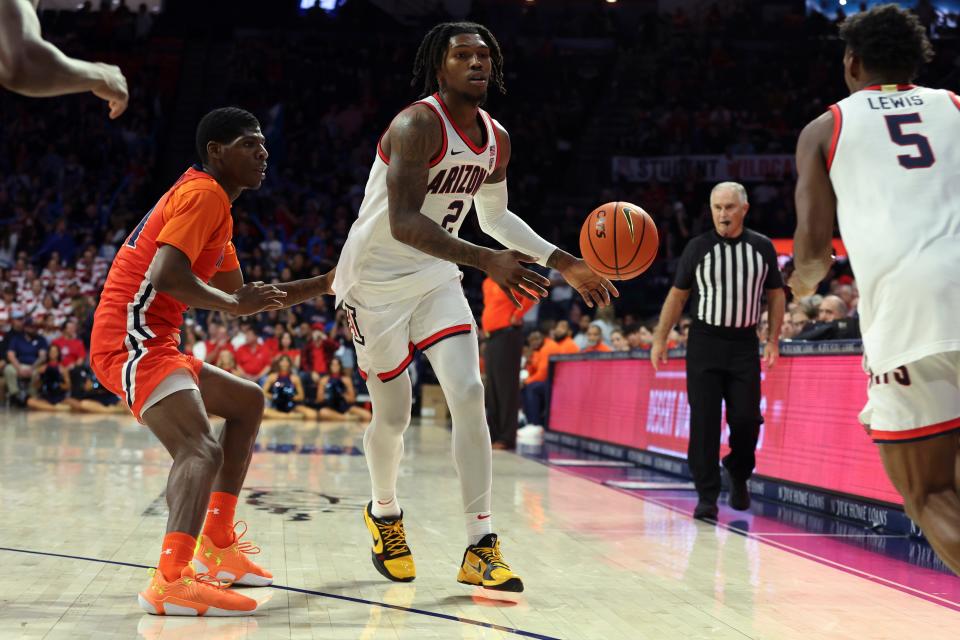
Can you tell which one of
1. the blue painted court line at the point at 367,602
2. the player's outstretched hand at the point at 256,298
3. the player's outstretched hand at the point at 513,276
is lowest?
the blue painted court line at the point at 367,602

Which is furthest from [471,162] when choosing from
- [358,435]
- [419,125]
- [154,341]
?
[358,435]

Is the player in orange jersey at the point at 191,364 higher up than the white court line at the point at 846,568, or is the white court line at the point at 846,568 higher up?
the player in orange jersey at the point at 191,364

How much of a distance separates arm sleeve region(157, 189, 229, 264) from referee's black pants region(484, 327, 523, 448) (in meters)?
6.91

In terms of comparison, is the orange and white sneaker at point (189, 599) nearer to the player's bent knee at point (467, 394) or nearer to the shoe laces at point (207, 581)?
the shoe laces at point (207, 581)

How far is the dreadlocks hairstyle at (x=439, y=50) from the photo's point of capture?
4.22m

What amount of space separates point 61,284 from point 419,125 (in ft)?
51.6

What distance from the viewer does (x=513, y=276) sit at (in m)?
3.63

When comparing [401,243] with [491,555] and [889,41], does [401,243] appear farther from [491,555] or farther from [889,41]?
[889,41]

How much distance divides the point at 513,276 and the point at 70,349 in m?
13.5

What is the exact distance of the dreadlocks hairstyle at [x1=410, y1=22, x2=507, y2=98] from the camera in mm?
4223

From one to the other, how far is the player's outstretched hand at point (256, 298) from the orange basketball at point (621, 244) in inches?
47.7

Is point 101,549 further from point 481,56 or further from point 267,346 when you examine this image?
point 267,346

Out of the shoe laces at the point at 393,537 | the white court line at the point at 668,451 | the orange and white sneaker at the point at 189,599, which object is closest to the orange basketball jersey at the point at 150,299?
the orange and white sneaker at the point at 189,599

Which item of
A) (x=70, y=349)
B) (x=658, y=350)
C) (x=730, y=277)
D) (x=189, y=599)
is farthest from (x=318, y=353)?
(x=189, y=599)
